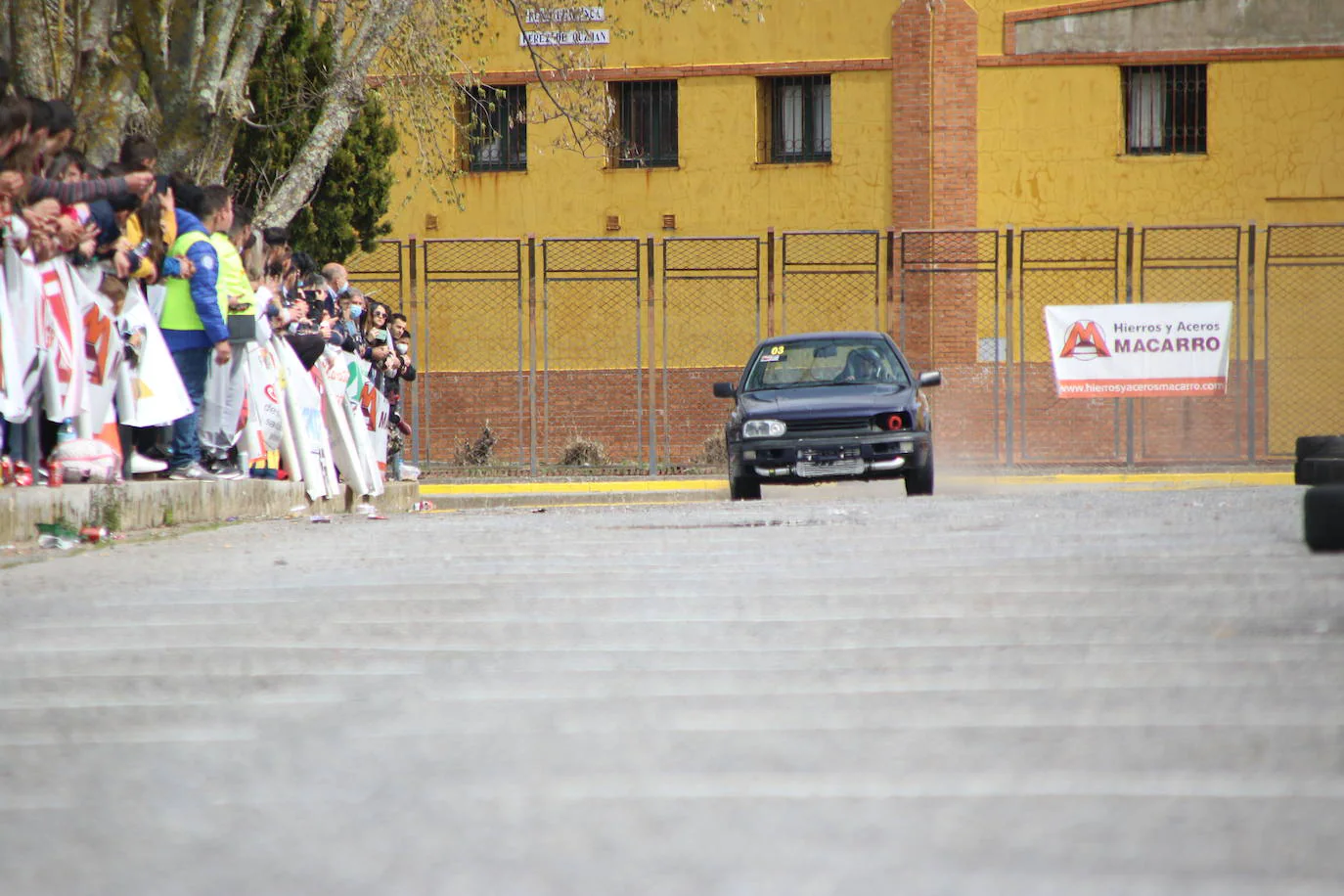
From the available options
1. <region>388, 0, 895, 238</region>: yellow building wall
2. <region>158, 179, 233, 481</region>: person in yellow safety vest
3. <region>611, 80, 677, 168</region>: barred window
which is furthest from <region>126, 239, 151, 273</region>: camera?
<region>611, 80, 677, 168</region>: barred window

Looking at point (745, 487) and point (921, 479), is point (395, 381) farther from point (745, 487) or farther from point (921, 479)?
point (921, 479)

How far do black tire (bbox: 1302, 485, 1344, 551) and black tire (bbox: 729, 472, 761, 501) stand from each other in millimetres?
10821

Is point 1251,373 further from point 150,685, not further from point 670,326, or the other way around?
point 150,685

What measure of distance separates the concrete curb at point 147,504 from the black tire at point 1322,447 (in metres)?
5.67

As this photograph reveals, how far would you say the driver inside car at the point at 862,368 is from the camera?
1639 centimetres

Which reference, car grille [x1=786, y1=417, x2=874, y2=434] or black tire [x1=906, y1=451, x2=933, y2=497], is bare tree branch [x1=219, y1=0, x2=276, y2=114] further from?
black tire [x1=906, y1=451, x2=933, y2=497]

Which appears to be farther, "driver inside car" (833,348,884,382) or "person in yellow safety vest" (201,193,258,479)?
"driver inside car" (833,348,884,382)

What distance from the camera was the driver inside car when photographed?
16.4 m

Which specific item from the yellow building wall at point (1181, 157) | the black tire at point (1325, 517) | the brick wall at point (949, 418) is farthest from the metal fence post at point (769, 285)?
the black tire at point (1325, 517)

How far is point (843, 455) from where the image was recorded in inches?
607

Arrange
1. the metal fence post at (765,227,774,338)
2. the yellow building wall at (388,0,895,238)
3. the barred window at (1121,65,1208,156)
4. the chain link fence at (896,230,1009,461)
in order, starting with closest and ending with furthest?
the metal fence post at (765,227,774,338) → the chain link fence at (896,230,1009,461) → the barred window at (1121,65,1208,156) → the yellow building wall at (388,0,895,238)

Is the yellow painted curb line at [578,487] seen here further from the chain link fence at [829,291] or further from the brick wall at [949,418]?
the chain link fence at [829,291]

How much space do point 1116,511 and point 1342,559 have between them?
138 inches

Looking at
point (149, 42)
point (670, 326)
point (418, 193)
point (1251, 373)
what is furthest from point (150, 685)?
point (418, 193)
